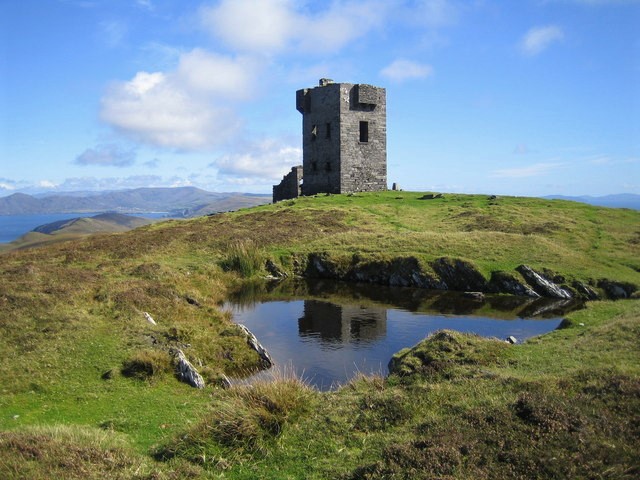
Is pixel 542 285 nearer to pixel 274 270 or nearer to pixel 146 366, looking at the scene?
pixel 274 270

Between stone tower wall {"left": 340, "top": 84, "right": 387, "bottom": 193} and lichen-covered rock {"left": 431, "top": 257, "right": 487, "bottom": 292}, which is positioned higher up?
stone tower wall {"left": 340, "top": 84, "right": 387, "bottom": 193}

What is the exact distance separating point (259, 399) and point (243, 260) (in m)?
21.4

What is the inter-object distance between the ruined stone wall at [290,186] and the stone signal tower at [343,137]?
1873 millimetres

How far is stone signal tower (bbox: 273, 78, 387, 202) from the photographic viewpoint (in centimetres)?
5400

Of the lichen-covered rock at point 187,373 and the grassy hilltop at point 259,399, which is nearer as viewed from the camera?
the grassy hilltop at point 259,399

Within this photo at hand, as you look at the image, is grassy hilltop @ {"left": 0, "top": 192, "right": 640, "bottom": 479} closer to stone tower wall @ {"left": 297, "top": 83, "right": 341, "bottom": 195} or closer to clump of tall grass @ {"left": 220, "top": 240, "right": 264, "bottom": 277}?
clump of tall grass @ {"left": 220, "top": 240, "right": 264, "bottom": 277}

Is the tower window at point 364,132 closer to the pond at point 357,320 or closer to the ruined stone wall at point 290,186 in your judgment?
the ruined stone wall at point 290,186

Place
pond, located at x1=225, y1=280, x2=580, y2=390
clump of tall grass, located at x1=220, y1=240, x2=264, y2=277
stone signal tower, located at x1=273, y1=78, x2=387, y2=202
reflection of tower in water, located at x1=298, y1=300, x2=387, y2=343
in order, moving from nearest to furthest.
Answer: pond, located at x1=225, y1=280, x2=580, y2=390, reflection of tower in water, located at x1=298, y1=300, x2=387, y2=343, clump of tall grass, located at x1=220, y1=240, x2=264, y2=277, stone signal tower, located at x1=273, y1=78, x2=387, y2=202

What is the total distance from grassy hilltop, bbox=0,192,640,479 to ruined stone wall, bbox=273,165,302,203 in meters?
34.4

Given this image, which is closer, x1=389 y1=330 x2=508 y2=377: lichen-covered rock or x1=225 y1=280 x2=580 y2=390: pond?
x1=389 y1=330 x2=508 y2=377: lichen-covered rock

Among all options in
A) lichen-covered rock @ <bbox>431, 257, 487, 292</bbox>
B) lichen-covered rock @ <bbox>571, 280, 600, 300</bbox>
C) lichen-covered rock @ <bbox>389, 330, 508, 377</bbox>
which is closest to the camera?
lichen-covered rock @ <bbox>389, 330, 508, 377</bbox>

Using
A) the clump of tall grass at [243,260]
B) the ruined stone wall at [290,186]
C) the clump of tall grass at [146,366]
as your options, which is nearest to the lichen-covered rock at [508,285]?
the clump of tall grass at [243,260]

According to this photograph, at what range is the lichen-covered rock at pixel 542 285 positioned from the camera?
25.7 meters

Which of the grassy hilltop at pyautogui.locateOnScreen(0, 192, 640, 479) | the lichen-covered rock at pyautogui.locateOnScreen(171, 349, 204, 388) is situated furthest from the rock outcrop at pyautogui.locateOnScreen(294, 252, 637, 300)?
the lichen-covered rock at pyautogui.locateOnScreen(171, 349, 204, 388)
